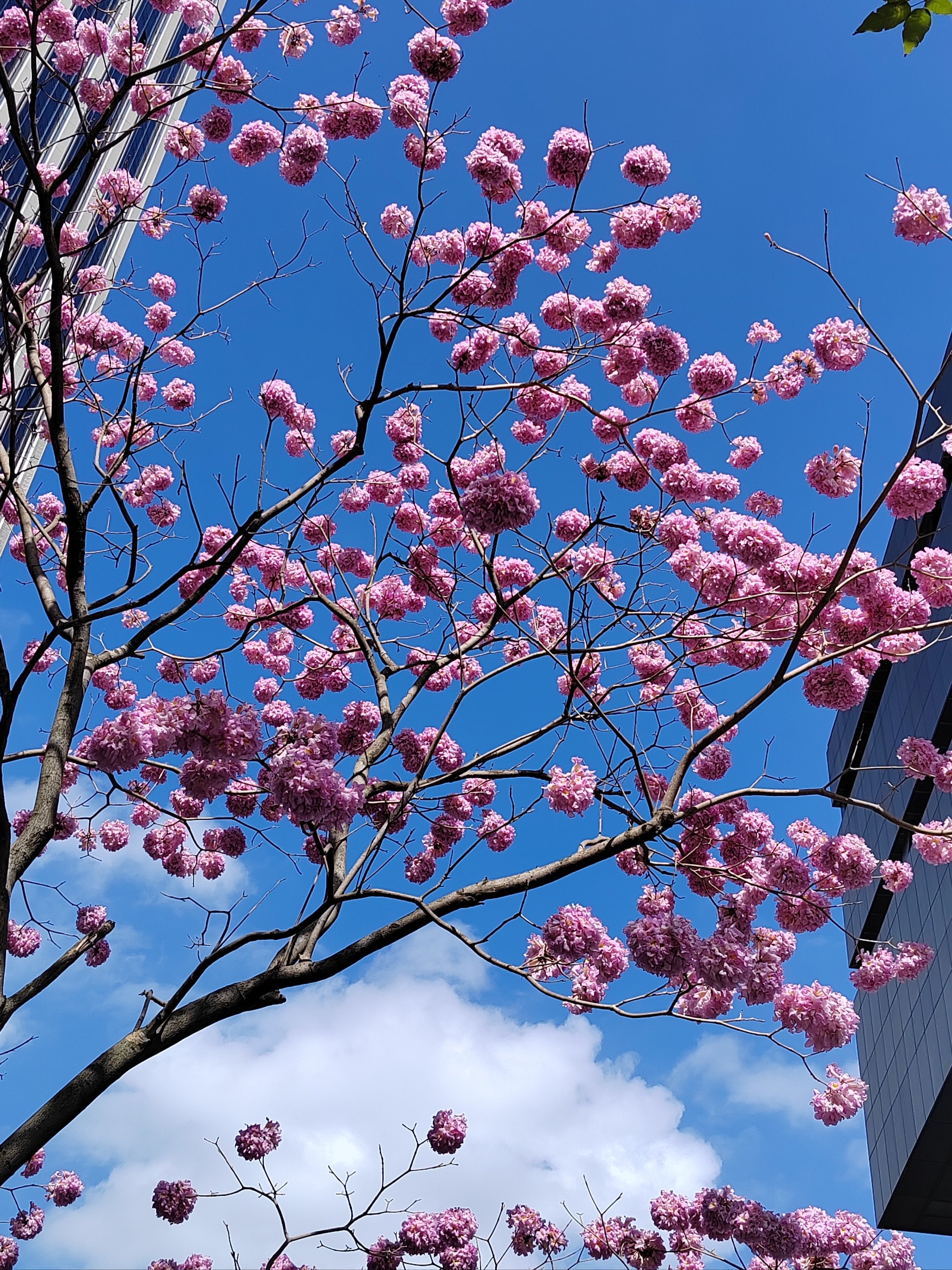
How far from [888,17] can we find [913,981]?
25356mm

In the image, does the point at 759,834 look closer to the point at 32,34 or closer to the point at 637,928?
the point at 637,928

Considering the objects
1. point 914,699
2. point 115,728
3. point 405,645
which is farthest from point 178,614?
point 914,699

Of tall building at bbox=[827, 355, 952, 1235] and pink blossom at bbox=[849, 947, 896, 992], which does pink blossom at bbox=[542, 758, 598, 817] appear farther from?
tall building at bbox=[827, 355, 952, 1235]

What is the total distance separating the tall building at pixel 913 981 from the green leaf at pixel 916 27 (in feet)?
63.6

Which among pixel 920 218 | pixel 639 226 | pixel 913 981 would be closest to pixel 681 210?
pixel 639 226

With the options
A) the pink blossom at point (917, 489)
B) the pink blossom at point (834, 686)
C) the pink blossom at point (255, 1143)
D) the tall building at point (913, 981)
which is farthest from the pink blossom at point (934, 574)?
the tall building at point (913, 981)

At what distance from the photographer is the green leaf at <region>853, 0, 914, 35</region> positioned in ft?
8.71

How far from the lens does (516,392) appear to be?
22.5 feet

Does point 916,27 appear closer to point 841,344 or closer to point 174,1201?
point 841,344

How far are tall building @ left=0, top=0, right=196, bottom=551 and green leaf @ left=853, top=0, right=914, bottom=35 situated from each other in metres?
3.80

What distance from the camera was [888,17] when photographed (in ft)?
8.82

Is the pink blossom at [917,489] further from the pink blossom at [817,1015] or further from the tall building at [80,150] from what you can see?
the tall building at [80,150]

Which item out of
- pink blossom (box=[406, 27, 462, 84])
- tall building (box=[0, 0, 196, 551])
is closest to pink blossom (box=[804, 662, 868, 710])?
pink blossom (box=[406, 27, 462, 84])

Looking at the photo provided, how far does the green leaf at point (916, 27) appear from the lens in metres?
2.70
